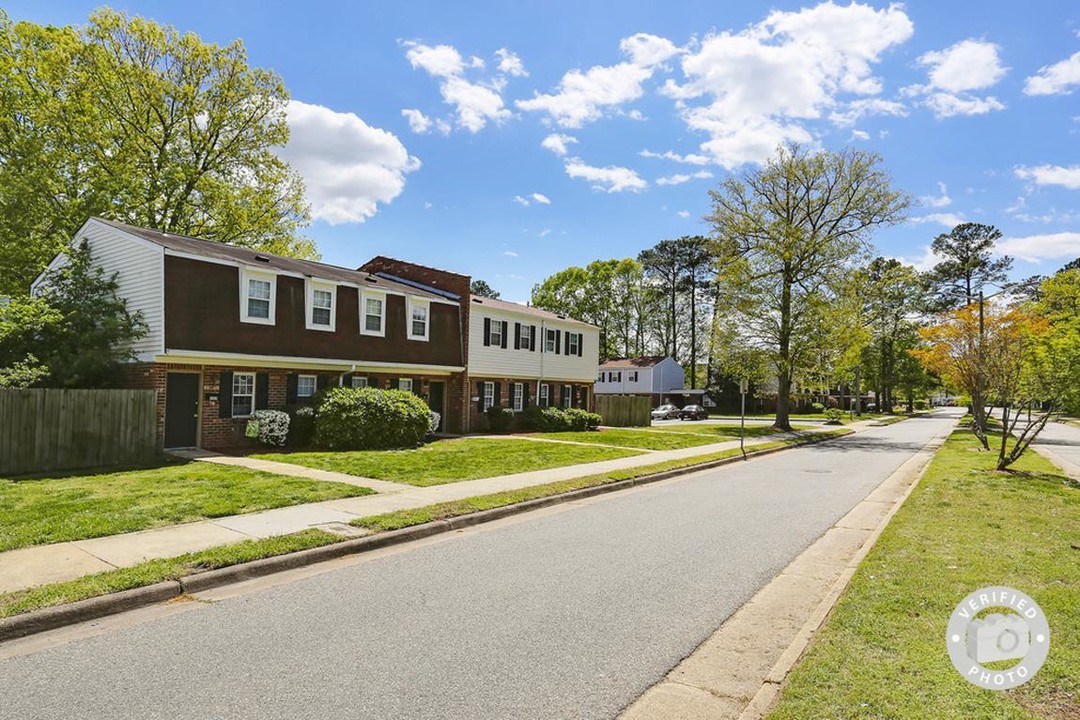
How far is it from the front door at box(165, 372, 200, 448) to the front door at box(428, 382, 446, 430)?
31.7ft

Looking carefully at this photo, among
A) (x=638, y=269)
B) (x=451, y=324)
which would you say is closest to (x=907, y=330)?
(x=638, y=269)

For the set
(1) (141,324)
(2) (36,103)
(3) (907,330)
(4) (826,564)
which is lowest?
(4) (826,564)

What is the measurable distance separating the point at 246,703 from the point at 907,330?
75143 millimetres

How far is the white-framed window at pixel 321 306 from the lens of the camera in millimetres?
20391

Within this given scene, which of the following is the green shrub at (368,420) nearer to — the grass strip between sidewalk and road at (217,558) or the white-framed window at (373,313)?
the white-framed window at (373,313)

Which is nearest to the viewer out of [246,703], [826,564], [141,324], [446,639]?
[246,703]

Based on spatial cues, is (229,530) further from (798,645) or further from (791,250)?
(791,250)

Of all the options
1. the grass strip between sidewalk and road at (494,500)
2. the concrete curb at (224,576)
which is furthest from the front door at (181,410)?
the concrete curb at (224,576)

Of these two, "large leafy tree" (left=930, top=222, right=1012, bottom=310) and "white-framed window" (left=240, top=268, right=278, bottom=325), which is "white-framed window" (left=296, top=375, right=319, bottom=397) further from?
"large leafy tree" (left=930, top=222, right=1012, bottom=310)

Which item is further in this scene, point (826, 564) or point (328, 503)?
point (328, 503)

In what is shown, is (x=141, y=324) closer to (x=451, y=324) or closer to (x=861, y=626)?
(x=451, y=324)

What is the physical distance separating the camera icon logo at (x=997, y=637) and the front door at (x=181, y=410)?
18414 mm

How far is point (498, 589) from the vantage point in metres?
6.48

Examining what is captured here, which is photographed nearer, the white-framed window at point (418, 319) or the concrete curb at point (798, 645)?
the concrete curb at point (798, 645)
